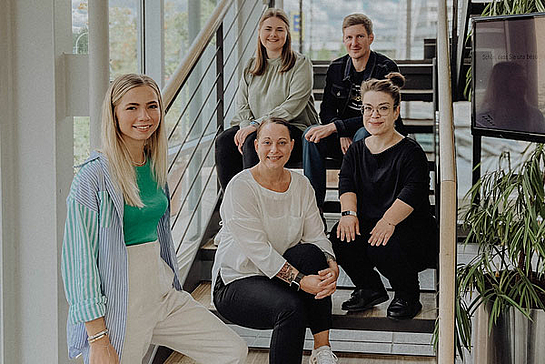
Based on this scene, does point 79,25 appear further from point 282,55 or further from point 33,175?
point 282,55

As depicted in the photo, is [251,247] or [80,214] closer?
[80,214]

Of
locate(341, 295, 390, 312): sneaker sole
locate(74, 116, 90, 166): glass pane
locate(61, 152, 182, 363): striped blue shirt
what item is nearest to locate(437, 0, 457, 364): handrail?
locate(341, 295, 390, 312): sneaker sole

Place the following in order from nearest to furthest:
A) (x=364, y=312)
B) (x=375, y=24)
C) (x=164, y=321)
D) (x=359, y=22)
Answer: (x=164, y=321) → (x=364, y=312) → (x=359, y=22) → (x=375, y=24)

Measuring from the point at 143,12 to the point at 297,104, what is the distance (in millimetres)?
1003

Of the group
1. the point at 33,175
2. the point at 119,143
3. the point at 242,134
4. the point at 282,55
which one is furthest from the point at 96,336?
the point at 282,55

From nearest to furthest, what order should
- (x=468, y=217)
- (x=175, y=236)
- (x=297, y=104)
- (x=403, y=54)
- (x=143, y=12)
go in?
1. (x=468, y=217)
2. (x=297, y=104)
3. (x=143, y=12)
4. (x=175, y=236)
5. (x=403, y=54)

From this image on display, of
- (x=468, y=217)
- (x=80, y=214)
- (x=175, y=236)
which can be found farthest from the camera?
(x=175, y=236)

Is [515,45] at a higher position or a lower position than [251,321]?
higher

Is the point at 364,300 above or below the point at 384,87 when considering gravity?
below

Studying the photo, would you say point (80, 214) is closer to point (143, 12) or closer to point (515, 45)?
point (515, 45)

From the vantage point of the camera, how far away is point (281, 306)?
2689 millimetres

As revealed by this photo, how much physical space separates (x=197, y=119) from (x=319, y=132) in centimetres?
122

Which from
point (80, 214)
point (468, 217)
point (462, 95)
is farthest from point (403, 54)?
point (80, 214)

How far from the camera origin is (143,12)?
3.95 m
